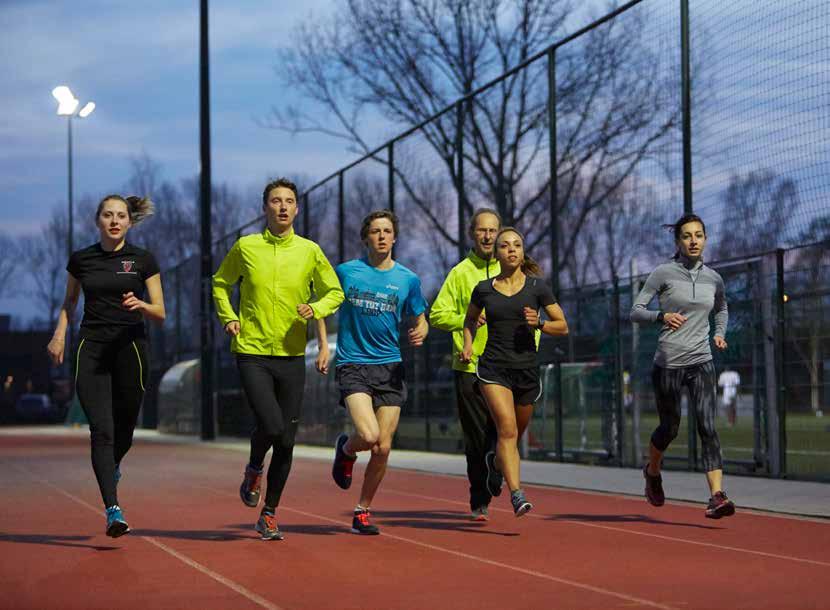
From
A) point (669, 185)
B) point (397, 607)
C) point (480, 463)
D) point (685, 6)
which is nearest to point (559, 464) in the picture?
point (669, 185)

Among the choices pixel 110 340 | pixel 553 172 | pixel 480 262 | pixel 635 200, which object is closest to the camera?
pixel 110 340

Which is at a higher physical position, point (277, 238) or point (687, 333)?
point (277, 238)

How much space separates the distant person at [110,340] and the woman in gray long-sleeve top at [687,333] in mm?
3560

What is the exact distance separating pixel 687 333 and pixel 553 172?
961 centimetres

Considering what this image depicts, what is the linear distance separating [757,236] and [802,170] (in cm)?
134

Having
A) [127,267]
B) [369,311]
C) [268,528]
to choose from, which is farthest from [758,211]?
[127,267]

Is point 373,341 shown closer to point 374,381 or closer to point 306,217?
point 374,381

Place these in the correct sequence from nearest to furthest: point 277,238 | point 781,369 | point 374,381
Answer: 1. point 277,238
2. point 374,381
3. point 781,369

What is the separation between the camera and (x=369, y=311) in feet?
33.9

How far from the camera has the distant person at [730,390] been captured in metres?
16.4

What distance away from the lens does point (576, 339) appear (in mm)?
19906

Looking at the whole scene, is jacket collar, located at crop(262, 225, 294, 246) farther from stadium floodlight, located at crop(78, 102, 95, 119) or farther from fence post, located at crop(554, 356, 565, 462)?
stadium floodlight, located at crop(78, 102, 95, 119)

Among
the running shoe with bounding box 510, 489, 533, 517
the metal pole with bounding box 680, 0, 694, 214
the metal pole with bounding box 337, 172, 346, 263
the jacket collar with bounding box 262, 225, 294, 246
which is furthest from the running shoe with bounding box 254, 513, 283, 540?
the metal pole with bounding box 337, 172, 346, 263

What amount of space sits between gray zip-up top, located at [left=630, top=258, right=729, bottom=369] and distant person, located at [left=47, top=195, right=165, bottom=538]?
3.55 metres
